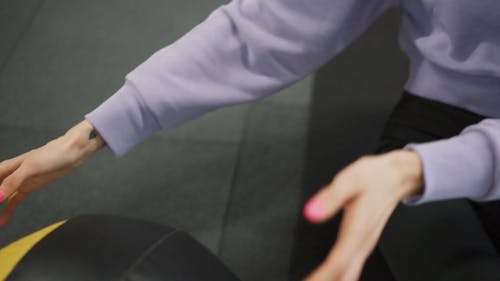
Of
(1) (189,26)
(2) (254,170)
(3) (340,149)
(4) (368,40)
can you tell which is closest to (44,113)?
(1) (189,26)

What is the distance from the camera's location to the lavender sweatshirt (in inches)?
26.6

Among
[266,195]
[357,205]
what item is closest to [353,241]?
[357,205]

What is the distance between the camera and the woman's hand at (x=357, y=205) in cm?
40

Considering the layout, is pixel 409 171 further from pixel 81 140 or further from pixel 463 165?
pixel 81 140

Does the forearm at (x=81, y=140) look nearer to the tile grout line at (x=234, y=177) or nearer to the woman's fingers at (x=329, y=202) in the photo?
the woman's fingers at (x=329, y=202)

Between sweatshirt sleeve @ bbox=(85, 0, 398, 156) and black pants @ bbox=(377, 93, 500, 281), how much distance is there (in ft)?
0.62

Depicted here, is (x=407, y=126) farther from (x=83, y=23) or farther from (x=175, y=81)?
(x=83, y=23)

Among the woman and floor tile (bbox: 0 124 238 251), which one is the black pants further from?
floor tile (bbox: 0 124 238 251)

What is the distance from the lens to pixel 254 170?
4.37 ft

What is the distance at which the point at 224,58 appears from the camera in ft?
2.43

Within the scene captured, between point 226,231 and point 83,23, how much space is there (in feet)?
3.14

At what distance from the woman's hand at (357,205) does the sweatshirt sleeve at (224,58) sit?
32cm

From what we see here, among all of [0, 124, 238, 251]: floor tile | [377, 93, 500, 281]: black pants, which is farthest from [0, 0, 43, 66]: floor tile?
[377, 93, 500, 281]: black pants

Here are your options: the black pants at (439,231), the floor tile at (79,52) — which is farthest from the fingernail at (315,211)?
the floor tile at (79,52)
